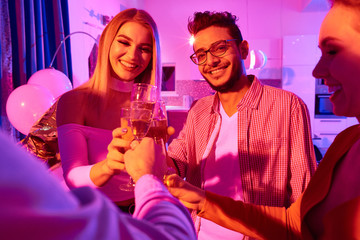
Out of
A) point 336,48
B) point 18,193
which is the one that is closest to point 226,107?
point 336,48

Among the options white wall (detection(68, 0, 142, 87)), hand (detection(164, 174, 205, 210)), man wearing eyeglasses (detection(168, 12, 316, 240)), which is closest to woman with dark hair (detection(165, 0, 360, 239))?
hand (detection(164, 174, 205, 210))

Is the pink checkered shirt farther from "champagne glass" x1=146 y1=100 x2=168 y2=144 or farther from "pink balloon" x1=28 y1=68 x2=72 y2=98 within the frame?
"pink balloon" x1=28 y1=68 x2=72 y2=98

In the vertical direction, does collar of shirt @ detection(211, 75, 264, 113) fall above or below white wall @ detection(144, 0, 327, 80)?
below

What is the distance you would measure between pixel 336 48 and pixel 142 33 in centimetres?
105

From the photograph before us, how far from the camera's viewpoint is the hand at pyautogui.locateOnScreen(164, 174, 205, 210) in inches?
39.3

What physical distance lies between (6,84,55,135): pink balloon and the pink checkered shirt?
1.50m

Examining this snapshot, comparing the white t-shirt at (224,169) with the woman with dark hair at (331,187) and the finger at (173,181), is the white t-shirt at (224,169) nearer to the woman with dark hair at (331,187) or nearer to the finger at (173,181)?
the woman with dark hair at (331,187)

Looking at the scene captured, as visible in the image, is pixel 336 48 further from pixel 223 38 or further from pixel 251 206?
pixel 223 38

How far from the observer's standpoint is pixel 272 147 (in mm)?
1461

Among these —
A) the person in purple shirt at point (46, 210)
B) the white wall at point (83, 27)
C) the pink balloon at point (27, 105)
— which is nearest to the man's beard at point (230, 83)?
the person in purple shirt at point (46, 210)

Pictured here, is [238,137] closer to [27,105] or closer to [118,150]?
[118,150]

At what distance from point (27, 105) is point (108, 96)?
1.06 meters

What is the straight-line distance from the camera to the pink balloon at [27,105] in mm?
2162

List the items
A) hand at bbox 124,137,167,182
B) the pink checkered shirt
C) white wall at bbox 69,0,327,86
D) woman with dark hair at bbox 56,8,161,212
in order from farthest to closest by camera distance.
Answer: white wall at bbox 69,0,327,86 < the pink checkered shirt < woman with dark hair at bbox 56,8,161,212 < hand at bbox 124,137,167,182
